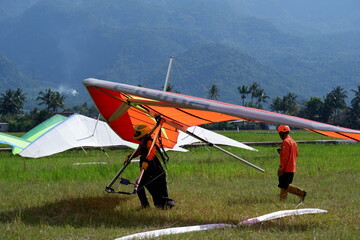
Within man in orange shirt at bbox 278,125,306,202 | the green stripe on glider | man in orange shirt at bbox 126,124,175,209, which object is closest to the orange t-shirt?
man in orange shirt at bbox 278,125,306,202

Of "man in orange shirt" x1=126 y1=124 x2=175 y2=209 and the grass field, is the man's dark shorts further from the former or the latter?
"man in orange shirt" x1=126 y1=124 x2=175 y2=209

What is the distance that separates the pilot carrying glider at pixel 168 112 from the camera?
738cm

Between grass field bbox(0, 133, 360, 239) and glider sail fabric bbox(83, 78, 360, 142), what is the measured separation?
1.39 meters

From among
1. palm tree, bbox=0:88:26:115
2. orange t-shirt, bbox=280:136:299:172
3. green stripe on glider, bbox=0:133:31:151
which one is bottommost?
palm tree, bbox=0:88:26:115

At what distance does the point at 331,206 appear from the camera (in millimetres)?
9180

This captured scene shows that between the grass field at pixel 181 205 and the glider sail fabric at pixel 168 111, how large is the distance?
139 cm

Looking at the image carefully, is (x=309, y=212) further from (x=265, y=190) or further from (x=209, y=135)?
(x=209, y=135)

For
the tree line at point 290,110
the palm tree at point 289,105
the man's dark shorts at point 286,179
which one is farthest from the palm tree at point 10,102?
the man's dark shorts at point 286,179

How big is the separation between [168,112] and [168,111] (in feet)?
0.26

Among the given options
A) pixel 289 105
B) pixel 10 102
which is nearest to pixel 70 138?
pixel 10 102

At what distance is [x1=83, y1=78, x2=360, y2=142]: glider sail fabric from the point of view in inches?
290

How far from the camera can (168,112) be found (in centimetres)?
1012

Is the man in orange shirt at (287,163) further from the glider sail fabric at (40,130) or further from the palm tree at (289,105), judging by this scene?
the palm tree at (289,105)

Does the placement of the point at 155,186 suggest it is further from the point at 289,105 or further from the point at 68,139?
the point at 289,105
